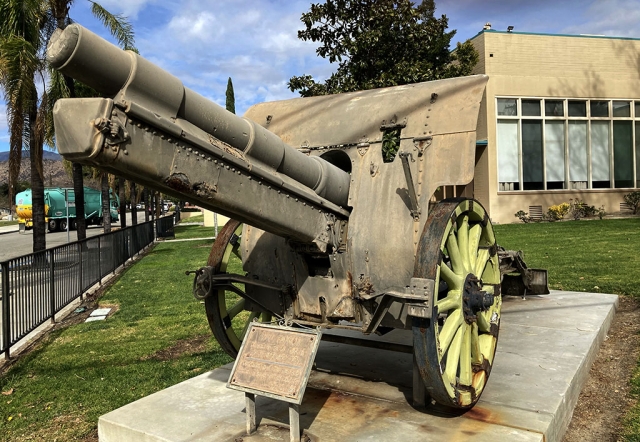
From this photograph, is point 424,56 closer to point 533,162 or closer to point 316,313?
point 316,313

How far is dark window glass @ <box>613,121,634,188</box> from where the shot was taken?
943 inches

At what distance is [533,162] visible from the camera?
910 inches

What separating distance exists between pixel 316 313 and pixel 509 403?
1546mm

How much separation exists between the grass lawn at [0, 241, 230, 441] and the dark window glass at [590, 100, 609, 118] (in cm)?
2102

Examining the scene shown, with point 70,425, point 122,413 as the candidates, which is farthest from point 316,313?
point 70,425

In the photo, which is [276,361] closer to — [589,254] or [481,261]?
[481,261]

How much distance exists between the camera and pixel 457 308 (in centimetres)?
366

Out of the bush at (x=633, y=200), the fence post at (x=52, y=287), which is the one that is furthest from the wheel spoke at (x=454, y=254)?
the bush at (x=633, y=200)

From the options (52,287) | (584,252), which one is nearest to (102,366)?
(52,287)

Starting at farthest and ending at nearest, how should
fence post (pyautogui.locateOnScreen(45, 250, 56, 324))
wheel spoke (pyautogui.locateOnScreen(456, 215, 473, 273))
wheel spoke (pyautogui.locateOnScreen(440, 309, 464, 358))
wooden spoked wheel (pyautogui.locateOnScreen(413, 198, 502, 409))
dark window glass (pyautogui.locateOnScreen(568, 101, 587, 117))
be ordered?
dark window glass (pyautogui.locateOnScreen(568, 101, 587, 117)), fence post (pyautogui.locateOnScreen(45, 250, 56, 324)), wheel spoke (pyautogui.locateOnScreen(456, 215, 473, 273)), wheel spoke (pyautogui.locateOnScreen(440, 309, 464, 358)), wooden spoked wheel (pyautogui.locateOnScreen(413, 198, 502, 409))

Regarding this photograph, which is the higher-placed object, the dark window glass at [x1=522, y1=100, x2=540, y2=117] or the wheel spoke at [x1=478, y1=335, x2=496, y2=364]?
the dark window glass at [x1=522, y1=100, x2=540, y2=117]

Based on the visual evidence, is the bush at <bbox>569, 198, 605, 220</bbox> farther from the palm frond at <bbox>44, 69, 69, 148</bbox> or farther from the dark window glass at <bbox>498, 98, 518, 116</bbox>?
the palm frond at <bbox>44, 69, 69, 148</bbox>

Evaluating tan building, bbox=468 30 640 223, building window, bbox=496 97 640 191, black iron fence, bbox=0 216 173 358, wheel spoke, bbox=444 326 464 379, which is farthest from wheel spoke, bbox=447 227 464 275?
building window, bbox=496 97 640 191

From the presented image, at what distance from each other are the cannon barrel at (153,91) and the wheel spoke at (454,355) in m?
1.47
